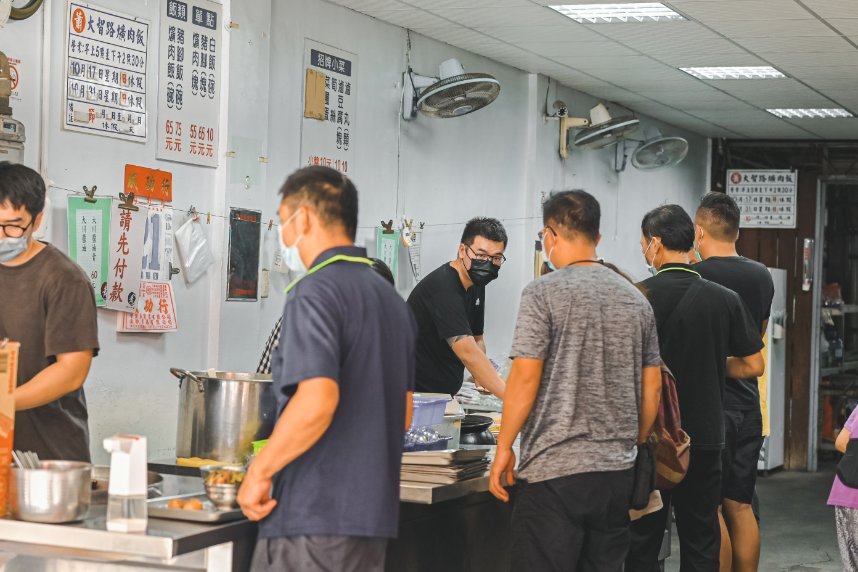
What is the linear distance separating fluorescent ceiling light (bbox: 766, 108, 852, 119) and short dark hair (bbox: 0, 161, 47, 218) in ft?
24.2

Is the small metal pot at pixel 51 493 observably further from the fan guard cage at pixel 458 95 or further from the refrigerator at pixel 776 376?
the refrigerator at pixel 776 376

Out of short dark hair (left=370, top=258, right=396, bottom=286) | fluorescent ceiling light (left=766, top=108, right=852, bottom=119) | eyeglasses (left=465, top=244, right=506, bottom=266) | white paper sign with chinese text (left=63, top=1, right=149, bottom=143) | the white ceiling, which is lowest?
short dark hair (left=370, top=258, right=396, bottom=286)

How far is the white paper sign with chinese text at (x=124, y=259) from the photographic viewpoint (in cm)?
459

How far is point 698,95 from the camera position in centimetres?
865

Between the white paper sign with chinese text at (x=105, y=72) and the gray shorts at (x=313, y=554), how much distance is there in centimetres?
239

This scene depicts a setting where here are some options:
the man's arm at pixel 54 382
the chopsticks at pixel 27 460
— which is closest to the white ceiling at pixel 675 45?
the man's arm at pixel 54 382

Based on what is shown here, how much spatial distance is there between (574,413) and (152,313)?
2.21 meters

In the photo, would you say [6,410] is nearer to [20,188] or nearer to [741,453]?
[20,188]

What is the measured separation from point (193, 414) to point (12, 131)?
1295 mm

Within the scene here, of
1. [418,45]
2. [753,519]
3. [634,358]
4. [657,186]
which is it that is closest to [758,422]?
[753,519]

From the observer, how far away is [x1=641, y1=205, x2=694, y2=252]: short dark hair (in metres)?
4.43

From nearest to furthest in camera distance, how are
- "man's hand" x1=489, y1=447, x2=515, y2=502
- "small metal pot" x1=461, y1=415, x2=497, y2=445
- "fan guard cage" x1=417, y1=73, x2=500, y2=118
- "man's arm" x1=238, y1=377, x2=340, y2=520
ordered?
"man's arm" x1=238, y1=377, x2=340, y2=520
"man's hand" x1=489, y1=447, x2=515, y2=502
"small metal pot" x1=461, y1=415, x2=497, y2=445
"fan guard cage" x1=417, y1=73, x2=500, y2=118

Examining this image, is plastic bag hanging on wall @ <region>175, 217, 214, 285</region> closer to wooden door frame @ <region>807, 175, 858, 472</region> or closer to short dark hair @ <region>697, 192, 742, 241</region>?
short dark hair @ <region>697, 192, 742, 241</region>

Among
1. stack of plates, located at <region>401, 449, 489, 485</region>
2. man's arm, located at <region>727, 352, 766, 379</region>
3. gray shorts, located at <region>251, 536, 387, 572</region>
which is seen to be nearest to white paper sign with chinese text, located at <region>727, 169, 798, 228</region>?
man's arm, located at <region>727, 352, 766, 379</region>
